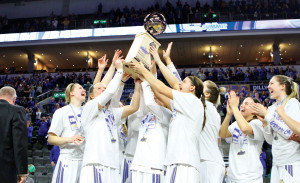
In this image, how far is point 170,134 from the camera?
3.29 meters

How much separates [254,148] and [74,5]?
2988 centimetres

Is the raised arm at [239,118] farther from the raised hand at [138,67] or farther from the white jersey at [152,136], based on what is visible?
the raised hand at [138,67]

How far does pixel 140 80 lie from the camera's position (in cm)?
394

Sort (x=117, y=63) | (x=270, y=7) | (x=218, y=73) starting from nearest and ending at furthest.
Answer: (x=117, y=63)
(x=218, y=73)
(x=270, y=7)

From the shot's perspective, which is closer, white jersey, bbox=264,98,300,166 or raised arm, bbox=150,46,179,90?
white jersey, bbox=264,98,300,166

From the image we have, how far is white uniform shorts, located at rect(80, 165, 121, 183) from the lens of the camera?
3242 millimetres

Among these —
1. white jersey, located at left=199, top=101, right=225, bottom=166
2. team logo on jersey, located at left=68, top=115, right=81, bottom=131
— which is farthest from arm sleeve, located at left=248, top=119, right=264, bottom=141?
team logo on jersey, located at left=68, top=115, right=81, bottom=131

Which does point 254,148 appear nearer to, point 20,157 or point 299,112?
point 299,112

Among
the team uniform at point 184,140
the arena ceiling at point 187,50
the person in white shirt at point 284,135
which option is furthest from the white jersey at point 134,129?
the arena ceiling at point 187,50

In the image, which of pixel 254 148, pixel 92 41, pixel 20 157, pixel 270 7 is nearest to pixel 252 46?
pixel 270 7

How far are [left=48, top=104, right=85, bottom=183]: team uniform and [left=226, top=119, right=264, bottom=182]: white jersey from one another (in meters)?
2.09

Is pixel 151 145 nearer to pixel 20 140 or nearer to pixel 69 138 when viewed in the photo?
pixel 69 138

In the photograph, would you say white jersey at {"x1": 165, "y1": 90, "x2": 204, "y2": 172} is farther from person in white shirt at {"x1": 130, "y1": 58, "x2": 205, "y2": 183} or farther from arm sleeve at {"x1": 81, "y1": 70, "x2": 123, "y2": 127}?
arm sleeve at {"x1": 81, "y1": 70, "x2": 123, "y2": 127}

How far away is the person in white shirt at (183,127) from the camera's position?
9.91 ft
